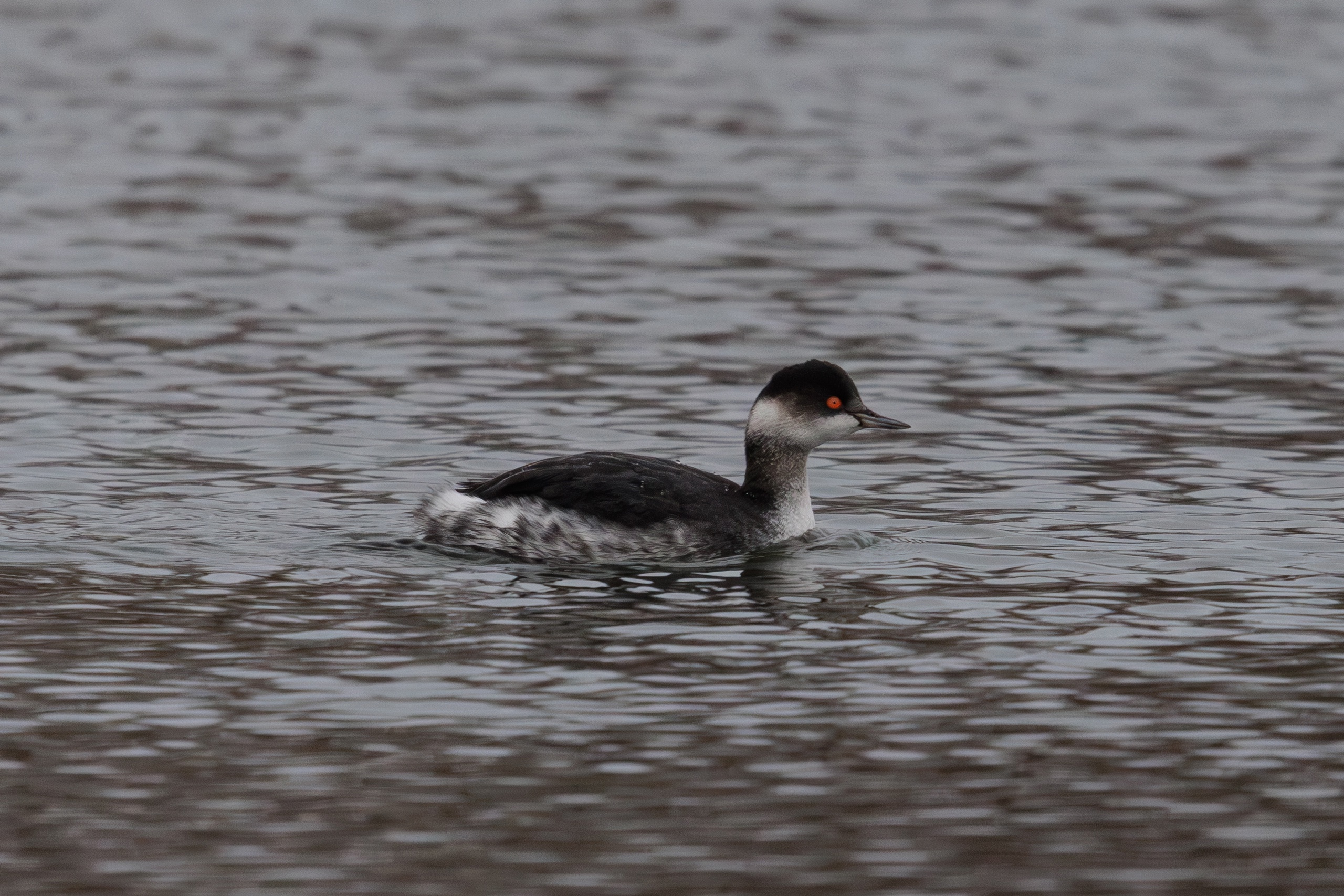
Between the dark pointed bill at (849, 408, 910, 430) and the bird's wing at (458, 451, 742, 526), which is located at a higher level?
the dark pointed bill at (849, 408, 910, 430)

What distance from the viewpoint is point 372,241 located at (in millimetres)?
21406

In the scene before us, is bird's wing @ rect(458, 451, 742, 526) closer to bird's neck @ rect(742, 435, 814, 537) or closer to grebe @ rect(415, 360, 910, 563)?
grebe @ rect(415, 360, 910, 563)

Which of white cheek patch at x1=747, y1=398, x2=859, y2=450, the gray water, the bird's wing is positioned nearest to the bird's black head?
white cheek patch at x1=747, y1=398, x2=859, y2=450

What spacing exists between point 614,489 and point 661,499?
0.25 meters

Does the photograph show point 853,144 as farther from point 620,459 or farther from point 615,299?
point 620,459

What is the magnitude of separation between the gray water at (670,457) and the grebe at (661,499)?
215 mm

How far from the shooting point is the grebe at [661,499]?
1235 cm

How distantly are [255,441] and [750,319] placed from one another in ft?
16.8

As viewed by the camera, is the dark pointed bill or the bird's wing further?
the dark pointed bill

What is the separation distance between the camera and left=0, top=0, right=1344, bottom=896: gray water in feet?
27.8

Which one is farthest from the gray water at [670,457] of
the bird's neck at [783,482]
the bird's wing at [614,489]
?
the bird's wing at [614,489]

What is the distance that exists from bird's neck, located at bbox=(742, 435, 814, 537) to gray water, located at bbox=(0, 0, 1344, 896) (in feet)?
0.60

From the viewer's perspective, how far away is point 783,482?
42.2 ft

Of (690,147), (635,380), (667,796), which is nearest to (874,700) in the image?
(667,796)
